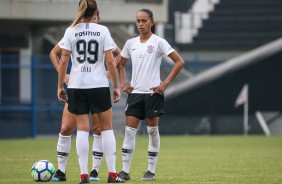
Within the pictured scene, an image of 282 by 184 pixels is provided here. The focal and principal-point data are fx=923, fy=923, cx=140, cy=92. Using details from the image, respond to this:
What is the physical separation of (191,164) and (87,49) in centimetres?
518

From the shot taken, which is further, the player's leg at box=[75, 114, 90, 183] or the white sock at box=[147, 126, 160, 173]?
the white sock at box=[147, 126, 160, 173]

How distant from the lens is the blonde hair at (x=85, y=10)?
404 inches

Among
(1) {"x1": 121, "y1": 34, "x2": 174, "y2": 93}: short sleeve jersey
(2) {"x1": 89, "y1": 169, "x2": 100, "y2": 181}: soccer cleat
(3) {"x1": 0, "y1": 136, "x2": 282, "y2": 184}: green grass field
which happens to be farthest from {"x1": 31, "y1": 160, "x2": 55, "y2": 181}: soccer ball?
(1) {"x1": 121, "y1": 34, "x2": 174, "y2": 93}: short sleeve jersey

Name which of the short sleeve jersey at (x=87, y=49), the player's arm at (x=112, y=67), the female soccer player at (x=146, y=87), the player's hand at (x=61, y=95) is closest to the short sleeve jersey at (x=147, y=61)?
the female soccer player at (x=146, y=87)

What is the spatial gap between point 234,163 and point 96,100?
17.0 ft

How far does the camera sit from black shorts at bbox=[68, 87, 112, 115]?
1034 cm

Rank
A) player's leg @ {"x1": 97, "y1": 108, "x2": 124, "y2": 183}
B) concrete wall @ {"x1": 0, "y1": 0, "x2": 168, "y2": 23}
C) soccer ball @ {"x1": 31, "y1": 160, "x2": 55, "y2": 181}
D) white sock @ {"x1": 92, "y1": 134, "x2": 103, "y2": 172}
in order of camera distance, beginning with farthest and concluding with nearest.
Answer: concrete wall @ {"x1": 0, "y1": 0, "x2": 168, "y2": 23}
white sock @ {"x1": 92, "y1": 134, "x2": 103, "y2": 172}
soccer ball @ {"x1": 31, "y1": 160, "x2": 55, "y2": 181}
player's leg @ {"x1": 97, "y1": 108, "x2": 124, "y2": 183}

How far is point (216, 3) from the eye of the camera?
38.8 meters

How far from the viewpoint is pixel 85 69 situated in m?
10.3

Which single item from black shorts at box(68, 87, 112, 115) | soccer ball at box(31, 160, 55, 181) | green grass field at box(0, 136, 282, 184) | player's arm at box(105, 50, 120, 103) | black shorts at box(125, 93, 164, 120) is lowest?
green grass field at box(0, 136, 282, 184)

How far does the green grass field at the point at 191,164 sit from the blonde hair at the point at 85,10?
78.7 inches

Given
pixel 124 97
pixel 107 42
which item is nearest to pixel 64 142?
pixel 107 42

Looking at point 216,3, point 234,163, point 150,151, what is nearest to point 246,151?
point 234,163

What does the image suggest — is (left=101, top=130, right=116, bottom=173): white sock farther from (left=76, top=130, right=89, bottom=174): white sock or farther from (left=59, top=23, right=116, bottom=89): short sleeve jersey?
(left=59, top=23, right=116, bottom=89): short sleeve jersey
